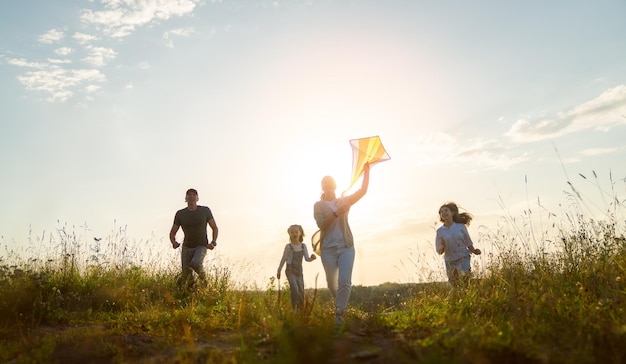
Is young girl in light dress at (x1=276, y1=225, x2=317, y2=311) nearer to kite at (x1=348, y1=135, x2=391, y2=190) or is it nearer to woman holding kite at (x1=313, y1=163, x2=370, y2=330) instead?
kite at (x1=348, y1=135, x2=391, y2=190)

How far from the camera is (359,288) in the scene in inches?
892

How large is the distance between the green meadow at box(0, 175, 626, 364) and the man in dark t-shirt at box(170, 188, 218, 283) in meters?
1.24

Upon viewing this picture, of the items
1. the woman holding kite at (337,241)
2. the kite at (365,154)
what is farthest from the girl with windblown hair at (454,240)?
the woman holding kite at (337,241)

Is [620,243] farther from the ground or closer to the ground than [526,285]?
farther from the ground

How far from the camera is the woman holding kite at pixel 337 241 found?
707 centimetres

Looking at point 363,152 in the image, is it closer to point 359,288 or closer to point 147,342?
point 147,342

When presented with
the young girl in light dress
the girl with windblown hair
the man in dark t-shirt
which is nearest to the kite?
the young girl in light dress

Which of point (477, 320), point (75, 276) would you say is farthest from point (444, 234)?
point (75, 276)

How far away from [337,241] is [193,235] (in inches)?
192

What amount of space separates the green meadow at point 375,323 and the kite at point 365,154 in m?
2.07

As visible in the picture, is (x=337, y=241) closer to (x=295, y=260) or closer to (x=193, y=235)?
(x=295, y=260)

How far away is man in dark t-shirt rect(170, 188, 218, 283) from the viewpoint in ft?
36.6

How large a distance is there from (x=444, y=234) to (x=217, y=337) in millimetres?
5361

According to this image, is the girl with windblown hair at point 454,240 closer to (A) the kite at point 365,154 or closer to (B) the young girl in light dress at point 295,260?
(B) the young girl in light dress at point 295,260
